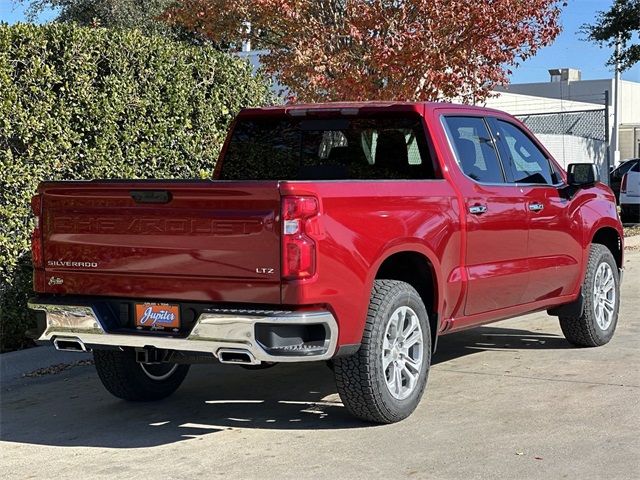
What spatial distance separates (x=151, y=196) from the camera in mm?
5957

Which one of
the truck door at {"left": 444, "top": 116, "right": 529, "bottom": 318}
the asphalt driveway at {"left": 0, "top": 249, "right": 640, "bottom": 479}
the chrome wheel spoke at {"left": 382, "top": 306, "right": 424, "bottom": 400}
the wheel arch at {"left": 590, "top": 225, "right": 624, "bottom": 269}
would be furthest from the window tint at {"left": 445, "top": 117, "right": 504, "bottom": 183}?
the wheel arch at {"left": 590, "top": 225, "right": 624, "bottom": 269}

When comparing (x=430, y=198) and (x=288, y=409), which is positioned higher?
(x=430, y=198)

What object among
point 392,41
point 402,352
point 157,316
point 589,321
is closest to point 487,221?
point 402,352

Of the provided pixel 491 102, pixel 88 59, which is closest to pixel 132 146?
pixel 88 59

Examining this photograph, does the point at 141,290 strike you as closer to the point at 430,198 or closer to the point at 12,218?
the point at 430,198

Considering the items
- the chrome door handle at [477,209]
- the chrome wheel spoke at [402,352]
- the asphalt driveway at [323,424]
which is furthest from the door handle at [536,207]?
→ the chrome wheel spoke at [402,352]

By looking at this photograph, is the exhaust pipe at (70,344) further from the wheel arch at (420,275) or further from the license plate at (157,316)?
the wheel arch at (420,275)

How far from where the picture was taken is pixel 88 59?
9438 mm

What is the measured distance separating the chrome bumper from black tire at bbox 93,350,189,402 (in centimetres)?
79

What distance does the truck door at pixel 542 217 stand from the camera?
7.95m

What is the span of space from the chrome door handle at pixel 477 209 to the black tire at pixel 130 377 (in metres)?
2.37

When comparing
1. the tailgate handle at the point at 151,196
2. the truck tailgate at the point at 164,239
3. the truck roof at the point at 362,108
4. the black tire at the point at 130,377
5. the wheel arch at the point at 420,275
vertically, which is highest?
the truck roof at the point at 362,108

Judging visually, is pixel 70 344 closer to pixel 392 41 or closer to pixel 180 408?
pixel 180 408

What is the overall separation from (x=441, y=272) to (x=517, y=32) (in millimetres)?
7130
